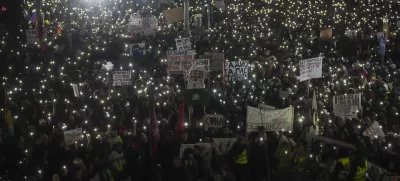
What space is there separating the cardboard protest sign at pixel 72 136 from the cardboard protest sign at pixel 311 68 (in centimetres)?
744

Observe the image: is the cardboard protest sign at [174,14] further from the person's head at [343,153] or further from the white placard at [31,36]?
the person's head at [343,153]

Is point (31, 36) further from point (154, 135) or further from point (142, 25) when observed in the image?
point (154, 135)

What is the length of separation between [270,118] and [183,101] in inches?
94.2

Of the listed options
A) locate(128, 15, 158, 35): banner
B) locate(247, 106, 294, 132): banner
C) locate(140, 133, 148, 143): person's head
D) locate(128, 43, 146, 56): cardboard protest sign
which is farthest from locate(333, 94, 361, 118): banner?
locate(128, 15, 158, 35): banner

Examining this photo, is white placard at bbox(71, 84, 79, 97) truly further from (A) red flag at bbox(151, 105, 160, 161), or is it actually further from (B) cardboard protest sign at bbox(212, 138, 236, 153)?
(B) cardboard protest sign at bbox(212, 138, 236, 153)

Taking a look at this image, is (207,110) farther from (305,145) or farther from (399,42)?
(399,42)

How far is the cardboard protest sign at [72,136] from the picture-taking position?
12.0m

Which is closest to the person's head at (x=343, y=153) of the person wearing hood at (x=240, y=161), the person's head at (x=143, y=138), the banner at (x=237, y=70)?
the person wearing hood at (x=240, y=161)

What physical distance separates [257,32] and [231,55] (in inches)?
239

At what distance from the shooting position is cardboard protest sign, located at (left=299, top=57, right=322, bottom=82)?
1661 centimetres

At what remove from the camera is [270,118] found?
12.2 meters

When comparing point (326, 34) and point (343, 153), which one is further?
point (326, 34)

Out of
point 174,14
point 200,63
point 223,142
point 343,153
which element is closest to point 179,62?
point 200,63

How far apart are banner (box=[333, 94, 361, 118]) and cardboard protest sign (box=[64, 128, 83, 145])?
6565mm
